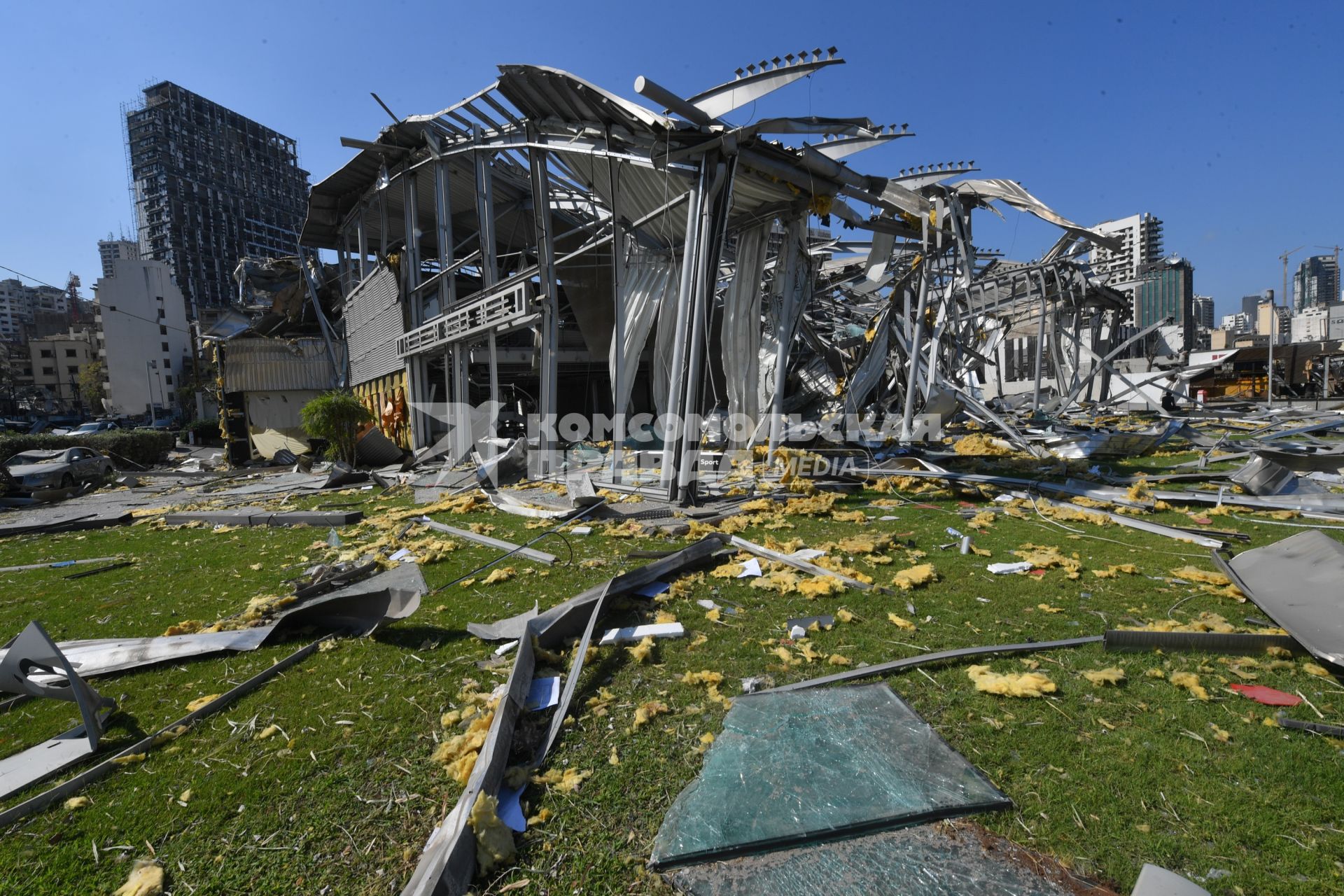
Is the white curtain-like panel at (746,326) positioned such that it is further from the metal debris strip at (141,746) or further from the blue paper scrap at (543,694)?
the metal debris strip at (141,746)

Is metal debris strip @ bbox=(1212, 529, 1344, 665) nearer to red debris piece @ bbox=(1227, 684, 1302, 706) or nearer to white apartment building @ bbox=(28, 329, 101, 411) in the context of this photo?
red debris piece @ bbox=(1227, 684, 1302, 706)

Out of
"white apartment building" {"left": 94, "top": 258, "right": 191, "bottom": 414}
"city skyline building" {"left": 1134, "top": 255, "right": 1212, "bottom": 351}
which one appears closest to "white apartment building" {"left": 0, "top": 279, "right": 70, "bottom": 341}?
"white apartment building" {"left": 94, "top": 258, "right": 191, "bottom": 414}

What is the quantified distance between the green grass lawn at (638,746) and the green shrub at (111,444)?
14952 mm

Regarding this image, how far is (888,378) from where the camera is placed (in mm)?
16422

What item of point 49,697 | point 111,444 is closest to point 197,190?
point 111,444

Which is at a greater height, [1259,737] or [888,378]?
[888,378]

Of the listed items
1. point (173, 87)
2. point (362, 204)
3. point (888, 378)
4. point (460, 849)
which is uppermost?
point (173, 87)

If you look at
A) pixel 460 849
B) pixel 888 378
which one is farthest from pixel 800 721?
pixel 888 378

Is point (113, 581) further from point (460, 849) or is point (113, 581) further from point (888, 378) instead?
point (888, 378)

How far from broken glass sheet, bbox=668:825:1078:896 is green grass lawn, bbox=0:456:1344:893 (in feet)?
0.46

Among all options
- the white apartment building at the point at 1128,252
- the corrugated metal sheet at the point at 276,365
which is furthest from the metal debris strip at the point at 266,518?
the corrugated metal sheet at the point at 276,365

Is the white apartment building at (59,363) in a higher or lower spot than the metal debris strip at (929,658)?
higher

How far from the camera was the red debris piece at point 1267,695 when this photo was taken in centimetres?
280

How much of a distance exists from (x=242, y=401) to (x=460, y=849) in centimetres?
2489
